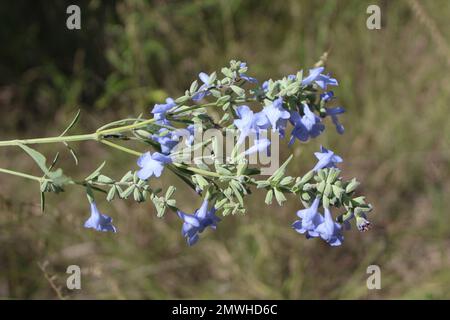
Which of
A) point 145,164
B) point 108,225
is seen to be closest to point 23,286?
point 108,225

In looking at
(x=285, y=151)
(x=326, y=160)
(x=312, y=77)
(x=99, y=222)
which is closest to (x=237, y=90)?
(x=312, y=77)

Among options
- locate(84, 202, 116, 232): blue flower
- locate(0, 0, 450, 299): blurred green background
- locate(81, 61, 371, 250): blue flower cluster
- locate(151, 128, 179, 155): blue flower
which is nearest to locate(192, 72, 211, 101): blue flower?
locate(81, 61, 371, 250): blue flower cluster

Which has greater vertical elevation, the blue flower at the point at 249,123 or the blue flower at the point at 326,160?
the blue flower at the point at 249,123

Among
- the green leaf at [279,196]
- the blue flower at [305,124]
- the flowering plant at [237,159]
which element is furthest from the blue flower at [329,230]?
the blue flower at [305,124]

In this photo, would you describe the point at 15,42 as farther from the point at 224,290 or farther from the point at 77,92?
the point at 224,290

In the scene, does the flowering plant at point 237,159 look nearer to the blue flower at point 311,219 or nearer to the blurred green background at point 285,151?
the blue flower at point 311,219
